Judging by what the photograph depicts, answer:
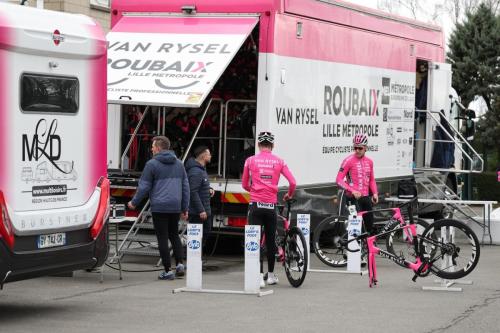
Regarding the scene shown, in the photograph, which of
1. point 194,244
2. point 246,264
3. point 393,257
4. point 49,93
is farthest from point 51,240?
point 393,257

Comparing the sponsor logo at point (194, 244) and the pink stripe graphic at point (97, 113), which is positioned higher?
the pink stripe graphic at point (97, 113)

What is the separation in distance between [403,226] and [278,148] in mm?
2652

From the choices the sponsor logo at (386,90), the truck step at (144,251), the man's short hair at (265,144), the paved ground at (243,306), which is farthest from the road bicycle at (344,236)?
the sponsor logo at (386,90)

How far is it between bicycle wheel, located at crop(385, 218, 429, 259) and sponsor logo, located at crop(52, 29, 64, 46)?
15.1 ft

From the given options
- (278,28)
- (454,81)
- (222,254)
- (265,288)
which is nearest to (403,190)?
(222,254)

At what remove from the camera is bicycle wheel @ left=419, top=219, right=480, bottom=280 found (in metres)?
12.9

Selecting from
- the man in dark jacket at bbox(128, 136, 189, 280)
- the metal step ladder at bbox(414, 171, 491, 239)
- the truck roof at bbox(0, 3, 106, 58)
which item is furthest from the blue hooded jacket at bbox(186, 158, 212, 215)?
the metal step ladder at bbox(414, 171, 491, 239)

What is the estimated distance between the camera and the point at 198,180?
14422mm

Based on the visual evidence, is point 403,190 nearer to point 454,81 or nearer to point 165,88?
point 165,88

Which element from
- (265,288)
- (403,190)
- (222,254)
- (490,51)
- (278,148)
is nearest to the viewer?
(265,288)

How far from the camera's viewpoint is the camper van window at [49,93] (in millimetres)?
10555

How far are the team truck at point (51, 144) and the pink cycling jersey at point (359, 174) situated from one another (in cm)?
492

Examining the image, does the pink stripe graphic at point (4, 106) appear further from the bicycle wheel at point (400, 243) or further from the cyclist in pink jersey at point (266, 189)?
the bicycle wheel at point (400, 243)

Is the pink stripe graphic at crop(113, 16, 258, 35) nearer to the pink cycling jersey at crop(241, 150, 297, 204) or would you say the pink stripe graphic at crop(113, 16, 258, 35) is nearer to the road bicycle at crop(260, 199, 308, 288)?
the pink cycling jersey at crop(241, 150, 297, 204)
